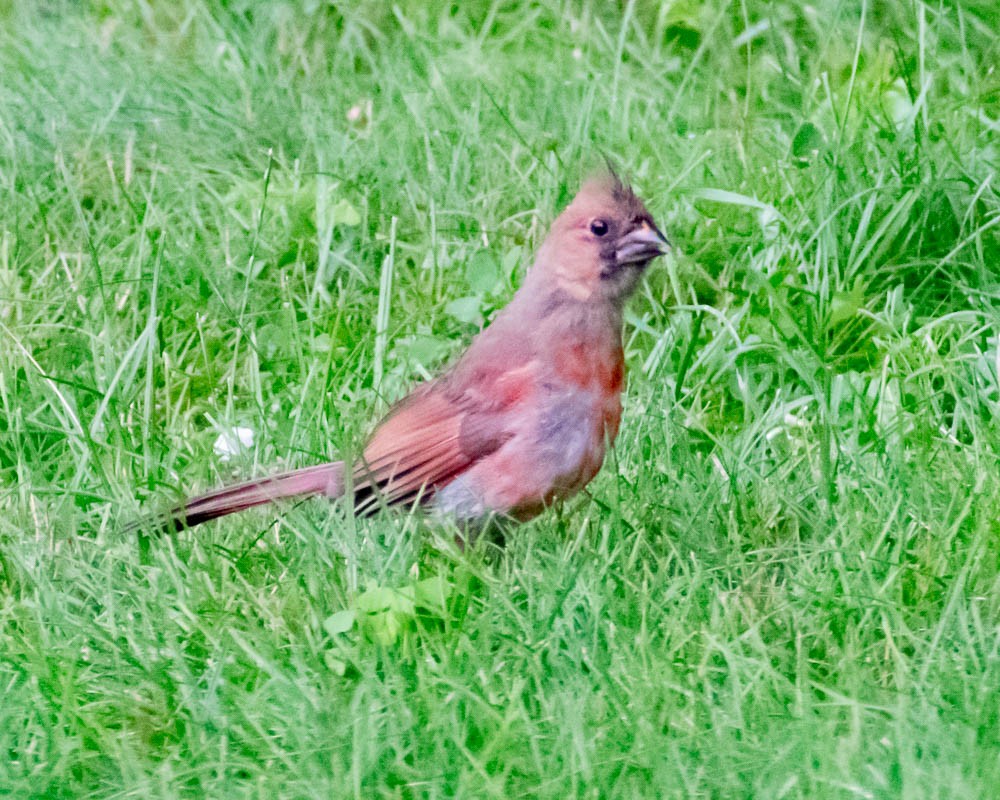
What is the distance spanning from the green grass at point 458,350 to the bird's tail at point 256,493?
0.18ft

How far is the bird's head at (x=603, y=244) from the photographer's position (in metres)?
3.43

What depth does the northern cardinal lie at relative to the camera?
11.0 feet

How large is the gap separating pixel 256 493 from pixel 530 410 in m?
0.58

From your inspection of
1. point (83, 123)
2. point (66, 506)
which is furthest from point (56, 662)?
point (83, 123)

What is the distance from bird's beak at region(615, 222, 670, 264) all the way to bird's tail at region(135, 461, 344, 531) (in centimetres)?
70

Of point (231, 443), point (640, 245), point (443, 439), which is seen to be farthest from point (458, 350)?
point (640, 245)

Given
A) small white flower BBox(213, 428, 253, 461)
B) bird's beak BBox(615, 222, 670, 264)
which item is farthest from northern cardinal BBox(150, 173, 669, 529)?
small white flower BBox(213, 428, 253, 461)

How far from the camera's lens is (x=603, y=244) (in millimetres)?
3459

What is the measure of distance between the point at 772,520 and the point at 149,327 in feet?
5.12

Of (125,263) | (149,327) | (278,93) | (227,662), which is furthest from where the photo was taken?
(278,93)

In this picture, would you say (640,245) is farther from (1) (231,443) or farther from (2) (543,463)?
(1) (231,443)

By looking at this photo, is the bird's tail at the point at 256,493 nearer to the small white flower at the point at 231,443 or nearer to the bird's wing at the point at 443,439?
the bird's wing at the point at 443,439

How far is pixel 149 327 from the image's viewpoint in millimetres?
4082

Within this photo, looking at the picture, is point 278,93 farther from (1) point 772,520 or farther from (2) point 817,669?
(2) point 817,669
